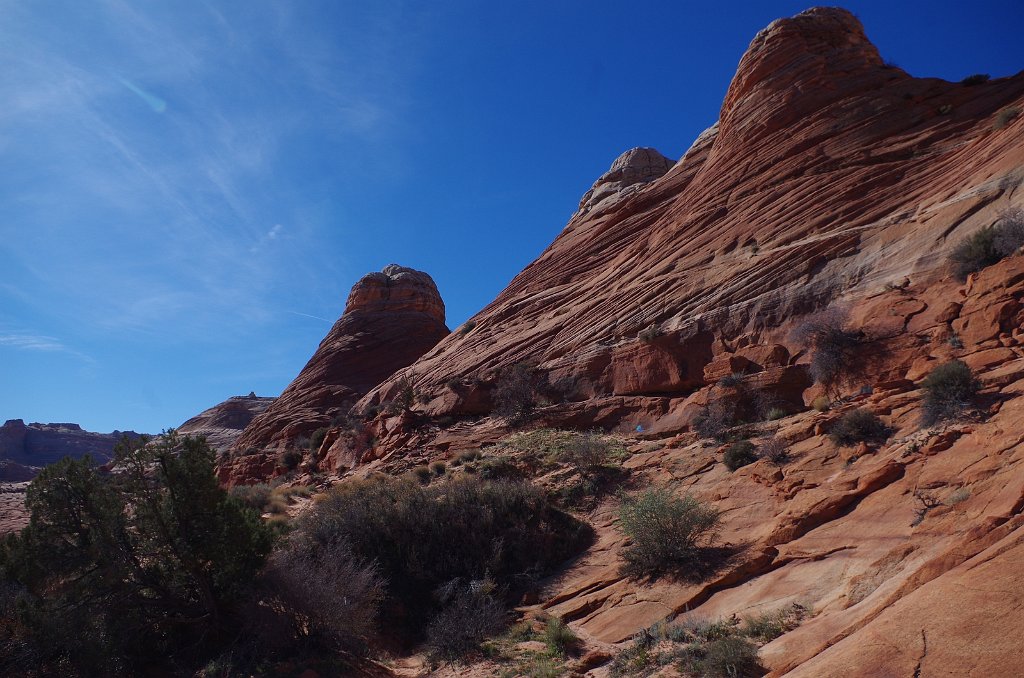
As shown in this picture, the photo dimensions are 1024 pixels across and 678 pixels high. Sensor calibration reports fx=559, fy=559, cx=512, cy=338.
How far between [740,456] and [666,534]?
3.53 metres

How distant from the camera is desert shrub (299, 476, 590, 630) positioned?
10.8 metres

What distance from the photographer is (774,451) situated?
1119cm

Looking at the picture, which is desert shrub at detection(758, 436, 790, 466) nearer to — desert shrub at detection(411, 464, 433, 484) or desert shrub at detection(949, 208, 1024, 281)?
desert shrub at detection(949, 208, 1024, 281)

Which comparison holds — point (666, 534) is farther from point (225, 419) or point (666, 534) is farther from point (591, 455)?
point (225, 419)

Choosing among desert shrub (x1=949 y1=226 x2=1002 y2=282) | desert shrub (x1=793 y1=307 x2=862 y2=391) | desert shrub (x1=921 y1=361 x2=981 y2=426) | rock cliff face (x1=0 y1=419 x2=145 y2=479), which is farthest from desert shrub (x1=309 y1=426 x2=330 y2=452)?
rock cliff face (x1=0 y1=419 x2=145 y2=479)

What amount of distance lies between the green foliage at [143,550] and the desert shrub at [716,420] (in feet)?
34.5

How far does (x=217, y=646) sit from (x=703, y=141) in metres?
28.0

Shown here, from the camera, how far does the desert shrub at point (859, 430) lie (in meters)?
Result: 10.0

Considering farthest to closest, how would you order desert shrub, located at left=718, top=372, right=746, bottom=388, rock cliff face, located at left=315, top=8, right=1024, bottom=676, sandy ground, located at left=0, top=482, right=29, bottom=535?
1. sandy ground, located at left=0, top=482, right=29, bottom=535
2. desert shrub, located at left=718, top=372, right=746, bottom=388
3. rock cliff face, located at left=315, top=8, right=1024, bottom=676

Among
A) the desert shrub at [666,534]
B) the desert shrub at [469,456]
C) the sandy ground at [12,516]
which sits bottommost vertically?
the desert shrub at [666,534]

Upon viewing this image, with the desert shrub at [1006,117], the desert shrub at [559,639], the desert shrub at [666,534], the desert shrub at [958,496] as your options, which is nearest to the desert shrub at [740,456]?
the desert shrub at [666,534]

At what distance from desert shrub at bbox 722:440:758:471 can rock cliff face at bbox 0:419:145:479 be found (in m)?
78.8

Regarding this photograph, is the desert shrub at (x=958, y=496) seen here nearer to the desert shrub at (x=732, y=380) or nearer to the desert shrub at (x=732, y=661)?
the desert shrub at (x=732, y=661)

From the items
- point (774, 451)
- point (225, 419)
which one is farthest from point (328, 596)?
point (225, 419)
